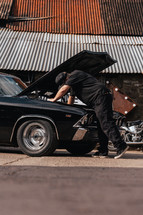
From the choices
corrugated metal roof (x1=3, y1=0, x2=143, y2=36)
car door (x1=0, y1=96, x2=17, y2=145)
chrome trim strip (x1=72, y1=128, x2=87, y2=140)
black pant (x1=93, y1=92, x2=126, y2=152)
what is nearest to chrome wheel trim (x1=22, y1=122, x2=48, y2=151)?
car door (x1=0, y1=96, x2=17, y2=145)

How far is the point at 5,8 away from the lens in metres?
22.2

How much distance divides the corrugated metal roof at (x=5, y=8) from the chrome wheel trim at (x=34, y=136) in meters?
15.6

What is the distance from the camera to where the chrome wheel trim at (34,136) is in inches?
260

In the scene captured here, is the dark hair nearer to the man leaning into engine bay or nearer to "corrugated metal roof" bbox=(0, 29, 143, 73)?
the man leaning into engine bay

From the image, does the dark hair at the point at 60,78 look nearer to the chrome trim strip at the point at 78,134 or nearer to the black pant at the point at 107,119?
the black pant at the point at 107,119

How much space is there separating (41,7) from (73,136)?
1765 cm

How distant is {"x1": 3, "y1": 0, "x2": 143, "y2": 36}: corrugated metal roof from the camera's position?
2098cm

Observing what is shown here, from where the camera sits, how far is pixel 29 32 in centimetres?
2033

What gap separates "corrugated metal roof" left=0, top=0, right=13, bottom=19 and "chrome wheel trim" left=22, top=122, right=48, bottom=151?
1560 cm

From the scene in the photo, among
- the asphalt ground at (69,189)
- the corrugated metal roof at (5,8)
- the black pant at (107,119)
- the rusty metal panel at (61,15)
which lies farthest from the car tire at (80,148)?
the corrugated metal roof at (5,8)

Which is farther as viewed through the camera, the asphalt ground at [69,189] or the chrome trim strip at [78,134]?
the chrome trim strip at [78,134]

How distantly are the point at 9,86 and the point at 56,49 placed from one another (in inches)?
409

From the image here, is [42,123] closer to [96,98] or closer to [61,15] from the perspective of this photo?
[96,98]

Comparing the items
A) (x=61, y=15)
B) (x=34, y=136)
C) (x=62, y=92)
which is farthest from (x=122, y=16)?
(x=34, y=136)
